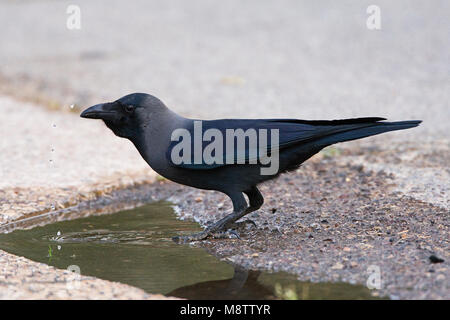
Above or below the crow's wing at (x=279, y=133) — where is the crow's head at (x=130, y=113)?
above

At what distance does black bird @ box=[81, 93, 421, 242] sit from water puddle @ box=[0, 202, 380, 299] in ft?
1.20

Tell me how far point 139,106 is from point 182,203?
4.56ft

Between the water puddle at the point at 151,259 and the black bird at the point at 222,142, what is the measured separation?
0.37m

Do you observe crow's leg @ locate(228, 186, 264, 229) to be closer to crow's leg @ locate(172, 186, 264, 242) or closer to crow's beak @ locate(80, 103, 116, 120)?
crow's leg @ locate(172, 186, 264, 242)

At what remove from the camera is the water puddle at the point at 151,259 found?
4203 millimetres

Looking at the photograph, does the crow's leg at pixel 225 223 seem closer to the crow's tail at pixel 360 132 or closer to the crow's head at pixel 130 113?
the crow's tail at pixel 360 132

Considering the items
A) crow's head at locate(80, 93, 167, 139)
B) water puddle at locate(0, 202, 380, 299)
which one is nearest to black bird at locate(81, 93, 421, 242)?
crow's head at locate(80, 93, 167, 139)

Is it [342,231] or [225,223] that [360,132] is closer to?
[342,231]

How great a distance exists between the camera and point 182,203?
21.0 feet

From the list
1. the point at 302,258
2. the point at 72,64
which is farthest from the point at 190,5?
the point at 302,258
